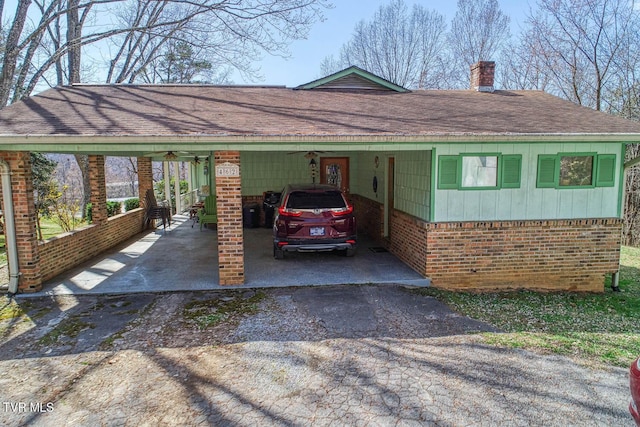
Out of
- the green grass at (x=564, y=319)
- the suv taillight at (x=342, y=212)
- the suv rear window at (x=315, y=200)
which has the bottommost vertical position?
the green grass at (x=564, y=319)

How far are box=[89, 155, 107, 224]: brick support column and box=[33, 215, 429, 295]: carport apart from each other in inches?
34.9

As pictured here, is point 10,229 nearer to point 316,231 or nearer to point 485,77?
point 316,231

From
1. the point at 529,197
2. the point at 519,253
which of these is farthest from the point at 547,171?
the point at 519,253

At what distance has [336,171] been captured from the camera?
13867mm

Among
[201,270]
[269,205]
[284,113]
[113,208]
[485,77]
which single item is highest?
[485,77]

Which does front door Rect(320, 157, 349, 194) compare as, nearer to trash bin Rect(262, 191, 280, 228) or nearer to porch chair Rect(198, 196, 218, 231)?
trash bin Rect(262, 191, 280, 228)

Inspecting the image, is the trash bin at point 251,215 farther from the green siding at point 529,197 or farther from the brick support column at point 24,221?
the green siding at point 529,197

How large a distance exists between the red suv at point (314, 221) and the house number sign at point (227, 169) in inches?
69.6

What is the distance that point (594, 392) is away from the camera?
3971 millimetres

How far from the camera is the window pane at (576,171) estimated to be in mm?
7508

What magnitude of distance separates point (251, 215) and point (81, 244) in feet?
17.7

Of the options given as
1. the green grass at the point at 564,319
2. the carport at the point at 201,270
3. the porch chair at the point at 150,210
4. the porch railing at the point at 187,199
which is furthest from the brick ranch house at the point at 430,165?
the porch railing at the point at 187,199

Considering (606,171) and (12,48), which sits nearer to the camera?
(606,171)

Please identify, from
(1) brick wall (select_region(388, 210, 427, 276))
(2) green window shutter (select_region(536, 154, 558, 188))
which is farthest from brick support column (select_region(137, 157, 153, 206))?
(2) green window shutter (select_region(536, 154, 558, 188))
